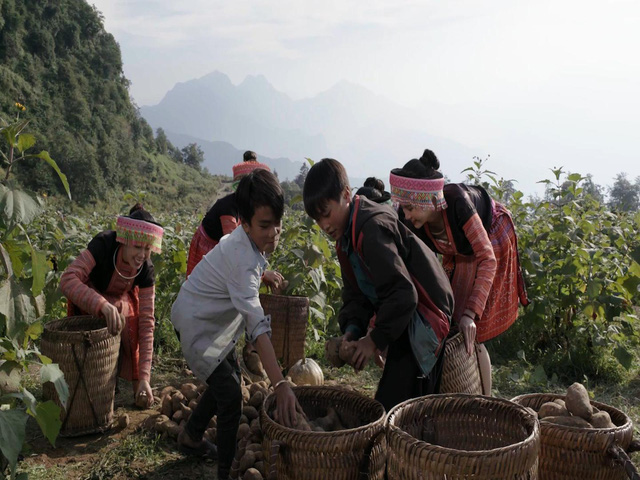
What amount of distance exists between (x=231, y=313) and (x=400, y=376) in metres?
0.87

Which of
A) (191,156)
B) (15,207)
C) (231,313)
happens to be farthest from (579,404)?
(191,156)

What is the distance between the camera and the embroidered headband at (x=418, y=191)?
10.0ft

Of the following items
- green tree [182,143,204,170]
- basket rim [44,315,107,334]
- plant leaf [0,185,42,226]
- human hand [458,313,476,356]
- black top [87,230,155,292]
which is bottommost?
basket rim [44,315,107,334]

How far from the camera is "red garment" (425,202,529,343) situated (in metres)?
3.19

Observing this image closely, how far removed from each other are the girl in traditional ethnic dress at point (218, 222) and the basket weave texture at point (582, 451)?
2.57 m

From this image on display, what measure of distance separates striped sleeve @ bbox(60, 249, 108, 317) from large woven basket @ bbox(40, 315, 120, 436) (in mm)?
173

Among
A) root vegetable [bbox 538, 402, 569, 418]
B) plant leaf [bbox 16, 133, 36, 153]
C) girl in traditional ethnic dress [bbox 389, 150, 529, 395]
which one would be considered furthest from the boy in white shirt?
root vegetable [bbox 538, 402, 569, 418]

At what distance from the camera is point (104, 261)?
4.00 meters

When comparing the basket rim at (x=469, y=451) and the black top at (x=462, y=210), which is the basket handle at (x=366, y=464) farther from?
the black top at (x=462, y=210)

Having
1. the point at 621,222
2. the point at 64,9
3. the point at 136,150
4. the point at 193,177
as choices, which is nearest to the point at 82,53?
the point at 64,9

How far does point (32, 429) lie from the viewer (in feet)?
12.4

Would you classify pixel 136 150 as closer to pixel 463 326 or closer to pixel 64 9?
pixel 64 9

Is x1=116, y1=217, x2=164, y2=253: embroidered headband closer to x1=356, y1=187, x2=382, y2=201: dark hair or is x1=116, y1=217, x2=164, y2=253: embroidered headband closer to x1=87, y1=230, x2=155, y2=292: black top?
x1=87, y1=230, x2=155, y2=292: black top

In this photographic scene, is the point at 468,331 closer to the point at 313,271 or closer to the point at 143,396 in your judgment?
the point at 313,271
